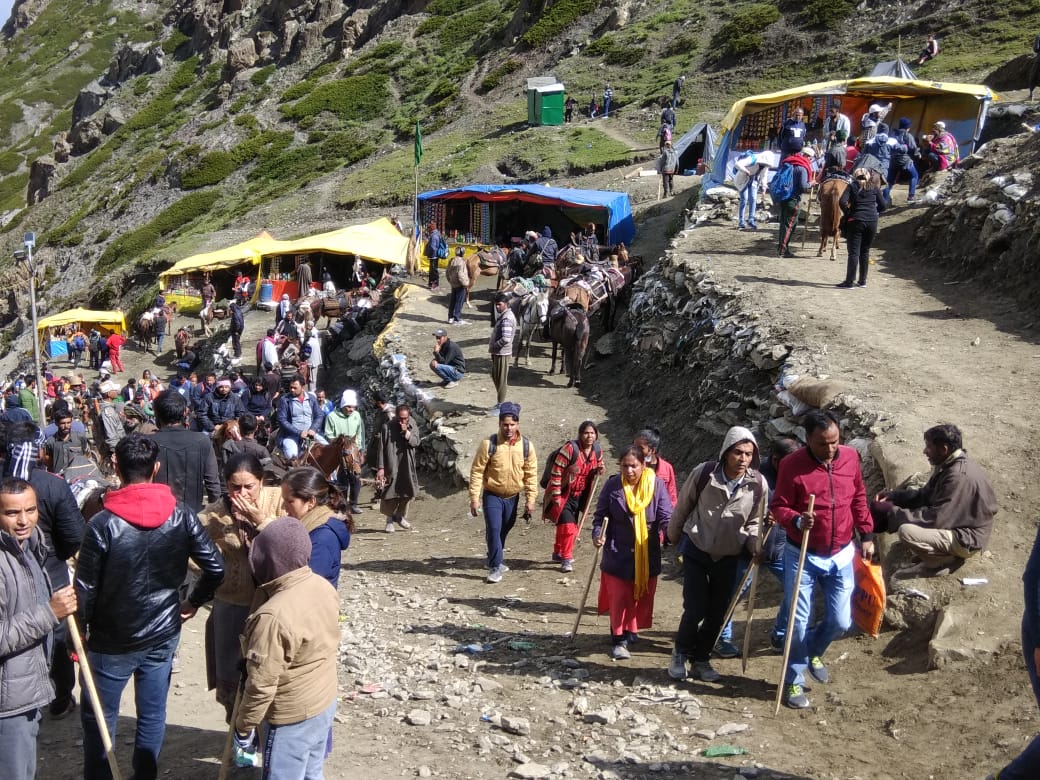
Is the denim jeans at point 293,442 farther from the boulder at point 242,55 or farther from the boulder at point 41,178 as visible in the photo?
the boulder at point 41,178

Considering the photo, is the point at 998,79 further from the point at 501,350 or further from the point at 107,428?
the point at 107,428

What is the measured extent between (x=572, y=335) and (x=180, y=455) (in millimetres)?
8638

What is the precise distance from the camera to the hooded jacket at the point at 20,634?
3.64 metres

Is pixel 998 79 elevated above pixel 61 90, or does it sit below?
below

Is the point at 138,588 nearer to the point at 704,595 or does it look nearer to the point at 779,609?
the point at 704,595

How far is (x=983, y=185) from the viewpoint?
13.9m

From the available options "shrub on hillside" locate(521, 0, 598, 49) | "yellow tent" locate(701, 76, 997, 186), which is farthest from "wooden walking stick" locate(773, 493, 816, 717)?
"shrub on hillside" locate(521, 0, 598, 49)

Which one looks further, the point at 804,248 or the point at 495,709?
the point at 804,248

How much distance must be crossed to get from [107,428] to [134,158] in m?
60.8

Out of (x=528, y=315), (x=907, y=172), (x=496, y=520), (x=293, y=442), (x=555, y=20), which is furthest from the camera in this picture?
(x=555, y=20)

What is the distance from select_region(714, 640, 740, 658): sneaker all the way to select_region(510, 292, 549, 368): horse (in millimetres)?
9324

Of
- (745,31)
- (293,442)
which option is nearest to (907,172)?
(293,442)

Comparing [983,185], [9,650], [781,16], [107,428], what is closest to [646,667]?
[9,650]

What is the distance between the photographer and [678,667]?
5.82 metres
